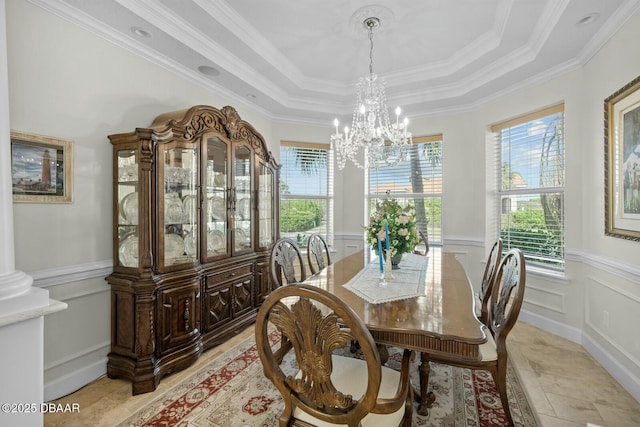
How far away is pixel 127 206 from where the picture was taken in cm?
229

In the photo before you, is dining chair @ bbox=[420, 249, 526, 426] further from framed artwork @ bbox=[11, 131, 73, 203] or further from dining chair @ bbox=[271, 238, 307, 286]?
framed artwork @ bbox=[11, 131, 73, 203]

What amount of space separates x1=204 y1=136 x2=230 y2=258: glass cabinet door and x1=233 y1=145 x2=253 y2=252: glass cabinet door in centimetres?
11

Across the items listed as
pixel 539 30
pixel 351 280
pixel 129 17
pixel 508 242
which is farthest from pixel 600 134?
pixel 129 17

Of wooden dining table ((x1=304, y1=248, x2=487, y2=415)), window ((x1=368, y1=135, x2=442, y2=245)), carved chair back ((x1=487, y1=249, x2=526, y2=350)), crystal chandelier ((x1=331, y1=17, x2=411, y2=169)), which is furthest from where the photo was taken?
window ((x1=368, y1=135, x2=442, y2=245))

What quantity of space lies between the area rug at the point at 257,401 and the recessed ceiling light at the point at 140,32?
2712 mm

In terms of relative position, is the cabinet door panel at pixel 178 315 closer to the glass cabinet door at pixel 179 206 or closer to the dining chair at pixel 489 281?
the glass cabinet door at pixel 179 206

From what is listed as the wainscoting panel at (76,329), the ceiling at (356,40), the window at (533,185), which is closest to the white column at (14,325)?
the wainscoting panel at (76,329)

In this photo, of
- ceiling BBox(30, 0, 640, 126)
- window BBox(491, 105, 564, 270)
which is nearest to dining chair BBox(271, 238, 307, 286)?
ceiling BBox(30, 0, 640, 126)

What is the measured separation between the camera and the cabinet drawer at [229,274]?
2662 millimetres

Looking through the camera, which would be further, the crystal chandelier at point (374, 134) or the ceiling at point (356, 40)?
the crystal chandelier at point (374, 134)

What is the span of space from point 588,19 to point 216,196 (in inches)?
132

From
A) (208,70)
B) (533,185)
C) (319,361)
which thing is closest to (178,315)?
(319,361)

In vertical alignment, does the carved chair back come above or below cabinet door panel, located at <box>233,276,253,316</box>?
above

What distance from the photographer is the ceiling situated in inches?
87.0
